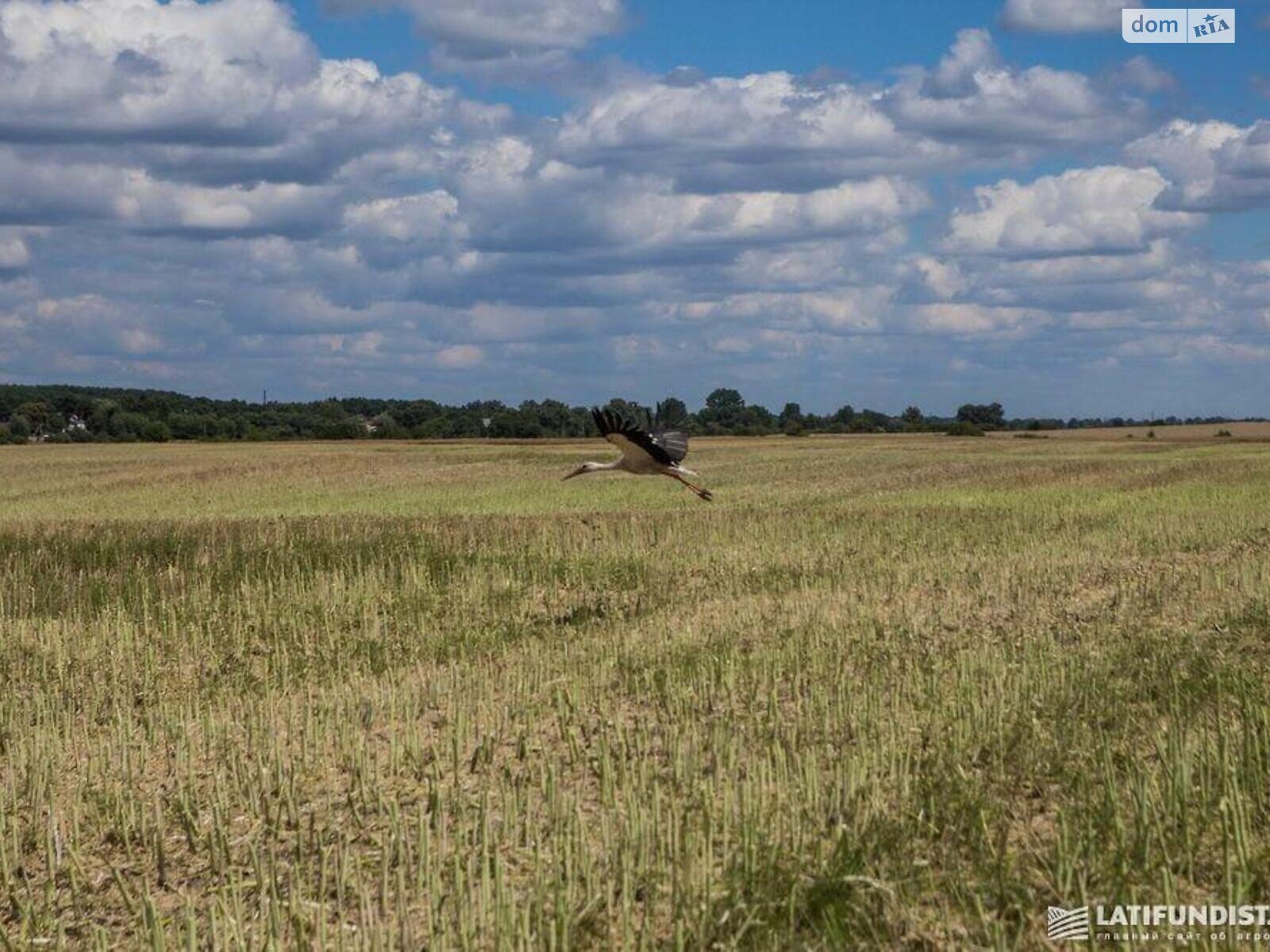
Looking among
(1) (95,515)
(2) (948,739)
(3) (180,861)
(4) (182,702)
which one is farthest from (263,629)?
(1) (95,515)

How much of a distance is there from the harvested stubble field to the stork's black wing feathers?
1.38 meters

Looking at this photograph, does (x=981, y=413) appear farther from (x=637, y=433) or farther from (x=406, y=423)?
(x=637, y=433)

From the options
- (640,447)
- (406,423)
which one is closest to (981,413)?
(406,423)

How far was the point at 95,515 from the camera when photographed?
91.5 feet

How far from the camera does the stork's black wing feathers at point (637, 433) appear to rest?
1788 cm

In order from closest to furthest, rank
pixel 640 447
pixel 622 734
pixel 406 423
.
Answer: pixel 622 734 < pixel 640 447 < pixel 406 423

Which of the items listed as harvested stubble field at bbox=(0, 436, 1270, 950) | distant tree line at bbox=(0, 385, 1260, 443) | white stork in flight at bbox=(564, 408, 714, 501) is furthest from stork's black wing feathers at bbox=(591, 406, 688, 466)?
distant tree line at bbox=(0, 385, 1260, 443)

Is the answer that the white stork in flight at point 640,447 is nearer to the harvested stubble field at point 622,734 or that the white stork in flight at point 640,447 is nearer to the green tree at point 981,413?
the harvested stubble field at point 622,734

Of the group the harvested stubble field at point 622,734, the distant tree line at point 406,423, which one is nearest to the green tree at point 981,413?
the distant tree line at point 406,423

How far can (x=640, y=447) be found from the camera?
59.6 ft

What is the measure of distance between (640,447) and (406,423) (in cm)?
6476

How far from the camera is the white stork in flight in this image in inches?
707

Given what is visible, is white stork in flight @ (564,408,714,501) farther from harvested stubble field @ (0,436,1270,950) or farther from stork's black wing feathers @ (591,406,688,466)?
harvested stubble field @ (0,436,1270,950)

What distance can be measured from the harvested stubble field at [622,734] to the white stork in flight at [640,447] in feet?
3.92
